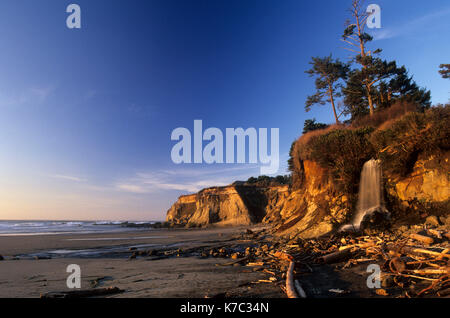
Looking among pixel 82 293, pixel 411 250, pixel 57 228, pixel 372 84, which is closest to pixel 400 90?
pixel 372 84

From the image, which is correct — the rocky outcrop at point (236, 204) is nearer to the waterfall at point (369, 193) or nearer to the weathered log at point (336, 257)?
the waterfall at point (369, 193)

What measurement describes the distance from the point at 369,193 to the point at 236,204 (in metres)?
36.3

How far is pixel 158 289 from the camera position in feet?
17.3

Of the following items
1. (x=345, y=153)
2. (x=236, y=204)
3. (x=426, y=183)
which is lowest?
(x=236, y=204)

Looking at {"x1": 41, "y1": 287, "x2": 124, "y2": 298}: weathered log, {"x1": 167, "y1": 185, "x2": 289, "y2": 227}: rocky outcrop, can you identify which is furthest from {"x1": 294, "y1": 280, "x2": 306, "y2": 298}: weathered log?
{"x1": 167, "y1": 185, "x2": 289, "y2": 227}: rocky outcrop

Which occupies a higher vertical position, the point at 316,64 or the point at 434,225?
the point at 316,64

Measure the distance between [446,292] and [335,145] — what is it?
11830mm

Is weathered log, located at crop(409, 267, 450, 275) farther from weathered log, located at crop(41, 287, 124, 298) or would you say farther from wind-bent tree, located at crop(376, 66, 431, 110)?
wind-bent tree, located at crop(376, 66, 431, 110)

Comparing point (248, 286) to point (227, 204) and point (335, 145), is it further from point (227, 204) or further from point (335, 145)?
point (227, 204)

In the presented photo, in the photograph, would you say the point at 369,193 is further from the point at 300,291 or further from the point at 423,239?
the point at 300,291

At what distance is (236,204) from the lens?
158ft

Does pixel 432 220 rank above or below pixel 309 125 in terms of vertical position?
below
